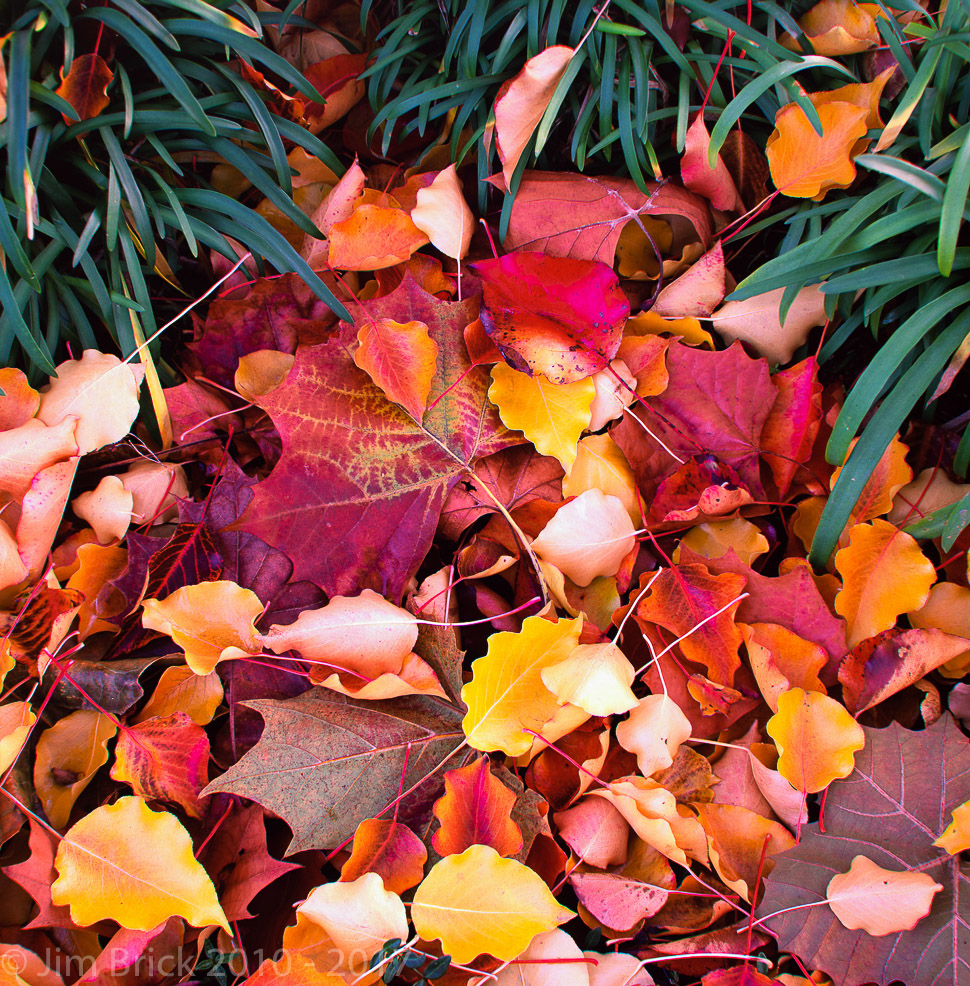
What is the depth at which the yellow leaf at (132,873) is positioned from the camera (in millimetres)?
443

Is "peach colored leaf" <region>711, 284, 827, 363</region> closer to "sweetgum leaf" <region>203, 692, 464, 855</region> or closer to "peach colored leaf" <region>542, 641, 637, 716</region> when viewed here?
"peach colored leaf" <region>542, 641, 637, 716</region>

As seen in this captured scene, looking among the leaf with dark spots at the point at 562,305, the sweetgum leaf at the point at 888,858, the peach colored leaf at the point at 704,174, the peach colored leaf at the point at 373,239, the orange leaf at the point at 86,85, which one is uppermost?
the orange leaf at the point at 86,85

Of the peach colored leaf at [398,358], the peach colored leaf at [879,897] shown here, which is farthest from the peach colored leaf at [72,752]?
the peach colored leaf at [879,897]

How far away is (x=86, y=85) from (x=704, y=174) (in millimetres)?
513

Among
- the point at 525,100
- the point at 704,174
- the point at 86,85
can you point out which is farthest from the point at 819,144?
the point at 86,85

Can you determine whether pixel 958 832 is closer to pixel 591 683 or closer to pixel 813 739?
pixel 813 739

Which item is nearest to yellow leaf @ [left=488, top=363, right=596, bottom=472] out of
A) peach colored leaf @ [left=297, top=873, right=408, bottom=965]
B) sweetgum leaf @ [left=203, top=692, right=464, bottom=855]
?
sweetgum leaf @ [left=203, top=692, right=464, bottom=855]

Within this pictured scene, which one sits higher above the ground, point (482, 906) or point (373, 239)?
point (373, 239)

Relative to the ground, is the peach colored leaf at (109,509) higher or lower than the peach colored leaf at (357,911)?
higher

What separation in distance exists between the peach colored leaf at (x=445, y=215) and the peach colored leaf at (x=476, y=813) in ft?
1.45

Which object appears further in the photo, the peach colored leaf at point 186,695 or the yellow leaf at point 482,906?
the peach colored leaf at point 186,695

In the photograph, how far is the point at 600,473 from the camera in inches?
23.1

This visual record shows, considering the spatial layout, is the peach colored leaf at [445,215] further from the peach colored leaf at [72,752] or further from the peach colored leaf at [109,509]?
the peach colored leaf at [72,752]

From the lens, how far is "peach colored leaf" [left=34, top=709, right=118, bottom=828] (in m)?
0.52
